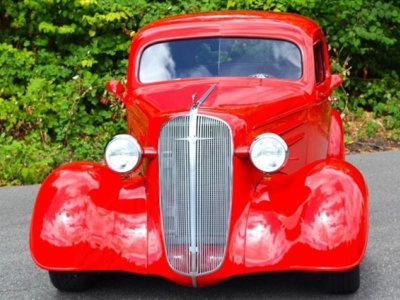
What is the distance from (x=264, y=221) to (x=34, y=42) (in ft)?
25.8

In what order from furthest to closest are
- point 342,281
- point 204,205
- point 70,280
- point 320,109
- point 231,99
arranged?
point 320,109 < point 231,99 < point 70,280 < point 342,281 < point 204,205

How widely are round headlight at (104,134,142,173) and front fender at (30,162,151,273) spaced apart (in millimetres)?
217

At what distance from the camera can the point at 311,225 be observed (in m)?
5.25

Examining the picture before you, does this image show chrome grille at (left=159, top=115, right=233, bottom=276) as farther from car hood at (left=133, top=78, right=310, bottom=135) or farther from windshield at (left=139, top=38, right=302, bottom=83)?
windshield at (left=139, top=38, right=302, bottom=83)

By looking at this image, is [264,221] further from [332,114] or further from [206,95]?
[332,114]

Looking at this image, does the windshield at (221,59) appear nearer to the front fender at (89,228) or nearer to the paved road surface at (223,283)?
the front fender at (89,228)

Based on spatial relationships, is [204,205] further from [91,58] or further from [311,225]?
[91,58]

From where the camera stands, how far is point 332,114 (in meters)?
7.86

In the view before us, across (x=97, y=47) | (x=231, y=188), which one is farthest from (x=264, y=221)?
(x=97, y=47)

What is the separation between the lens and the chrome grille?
17.4ft

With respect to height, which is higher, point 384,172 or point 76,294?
point 76,294

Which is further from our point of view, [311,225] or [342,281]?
[342,281]

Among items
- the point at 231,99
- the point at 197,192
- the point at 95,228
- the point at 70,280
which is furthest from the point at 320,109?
the point at 70,280

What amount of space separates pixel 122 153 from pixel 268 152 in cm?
86
